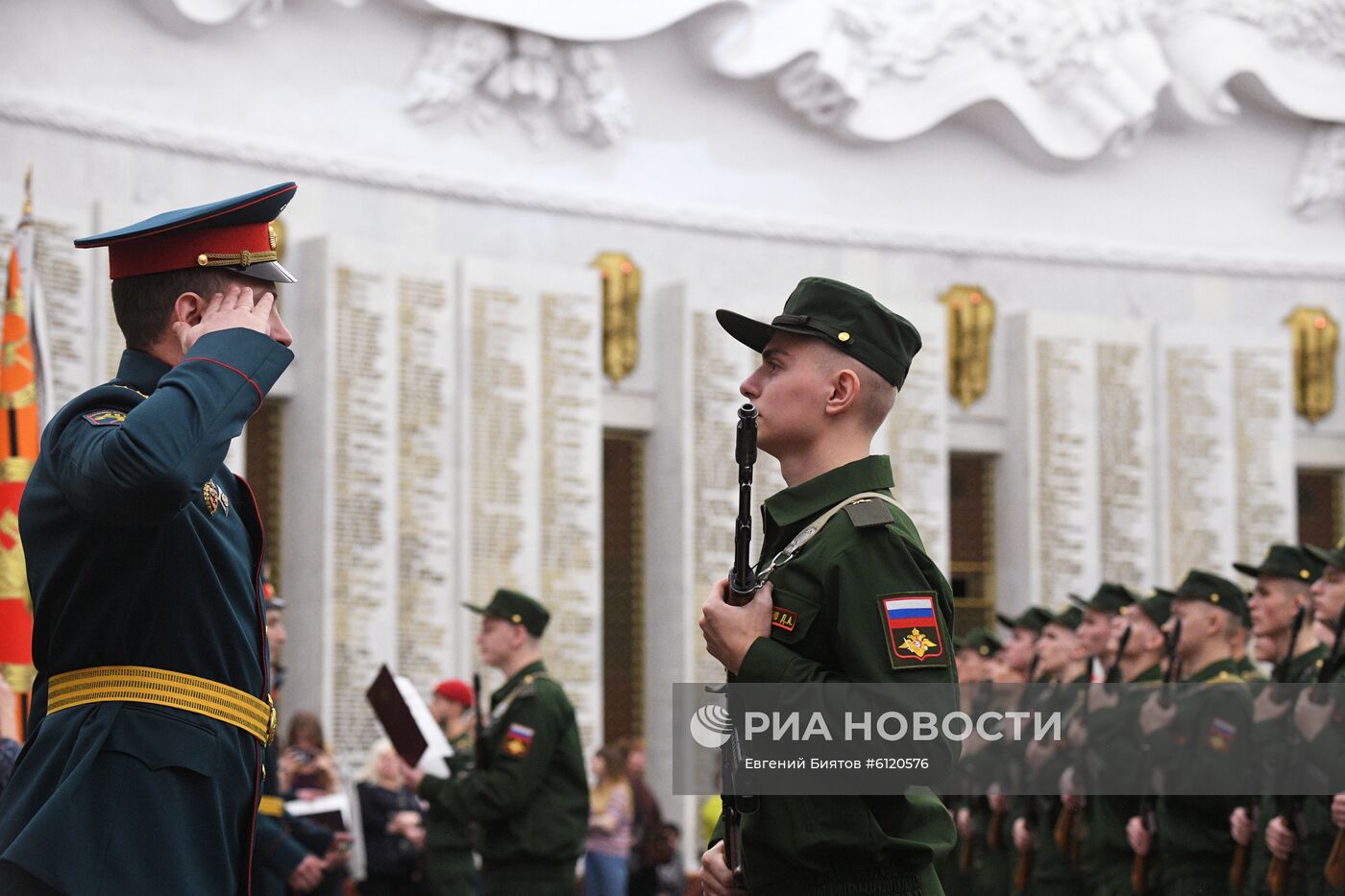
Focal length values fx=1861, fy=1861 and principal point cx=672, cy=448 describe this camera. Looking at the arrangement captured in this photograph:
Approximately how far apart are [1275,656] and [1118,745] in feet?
3.13

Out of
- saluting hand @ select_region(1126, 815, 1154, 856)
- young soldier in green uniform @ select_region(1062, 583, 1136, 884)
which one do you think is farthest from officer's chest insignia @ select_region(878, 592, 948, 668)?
young soldier in green uniform @ select_region(1062, 583, 1136, 884)

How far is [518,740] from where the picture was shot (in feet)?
24.2

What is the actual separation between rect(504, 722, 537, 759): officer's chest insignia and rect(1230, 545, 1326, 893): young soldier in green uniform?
270 cm

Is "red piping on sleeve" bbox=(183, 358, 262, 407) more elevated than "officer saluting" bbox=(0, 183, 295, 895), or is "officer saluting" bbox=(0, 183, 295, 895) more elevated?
"red piping on sleeve" bbox=(183, 358, 262, 407)

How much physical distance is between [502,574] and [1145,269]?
6.39 m

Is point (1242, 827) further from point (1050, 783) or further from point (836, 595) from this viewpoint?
point (836, 595)

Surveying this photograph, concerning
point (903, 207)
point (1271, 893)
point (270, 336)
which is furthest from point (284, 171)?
point (270, 336)

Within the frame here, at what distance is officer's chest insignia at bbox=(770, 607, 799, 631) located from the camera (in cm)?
303

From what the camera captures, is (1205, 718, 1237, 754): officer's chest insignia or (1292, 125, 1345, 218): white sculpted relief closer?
(1205, 718, 1237, 754): officer's chest insignia

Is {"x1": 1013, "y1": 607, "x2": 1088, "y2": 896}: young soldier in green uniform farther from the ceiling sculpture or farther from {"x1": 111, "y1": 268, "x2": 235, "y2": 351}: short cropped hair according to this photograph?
{"x1": 111, "y1": 268, "x2": 235, "y2": 351}: short cropped hair

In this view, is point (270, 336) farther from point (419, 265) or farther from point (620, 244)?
point (620, 244)

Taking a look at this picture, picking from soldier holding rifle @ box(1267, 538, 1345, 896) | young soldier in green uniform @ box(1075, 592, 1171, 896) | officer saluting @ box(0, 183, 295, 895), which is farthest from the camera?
young soldier in green uniform @ box(1075, 592, 1171, 896)

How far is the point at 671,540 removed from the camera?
13.2m

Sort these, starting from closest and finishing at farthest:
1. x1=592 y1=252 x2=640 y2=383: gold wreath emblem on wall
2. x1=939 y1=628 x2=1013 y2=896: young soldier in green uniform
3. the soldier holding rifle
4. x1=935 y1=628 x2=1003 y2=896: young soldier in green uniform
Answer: the soldier holding rifle → x1=939 y1=628 x2=1013 y2=896: young soldier in green uniform → x1=935 y1=628 x2=1003 y2=896: young soldier in green uniform → x1=592 y1=252 x2=640 y2=383: gold wreath emblem on wall
